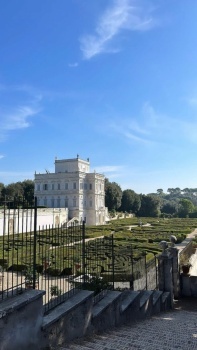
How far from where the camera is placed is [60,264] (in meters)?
11.9

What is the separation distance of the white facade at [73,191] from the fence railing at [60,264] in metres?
40.6

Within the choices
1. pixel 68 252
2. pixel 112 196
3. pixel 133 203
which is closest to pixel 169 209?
pixel 133 203

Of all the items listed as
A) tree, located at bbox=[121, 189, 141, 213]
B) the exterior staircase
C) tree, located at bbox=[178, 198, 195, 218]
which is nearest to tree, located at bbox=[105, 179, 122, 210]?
tree, located at bbox=[121, 189, 141, 213]

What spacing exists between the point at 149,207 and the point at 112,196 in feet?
57.0

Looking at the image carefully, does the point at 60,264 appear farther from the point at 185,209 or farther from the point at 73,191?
the point at 185,209

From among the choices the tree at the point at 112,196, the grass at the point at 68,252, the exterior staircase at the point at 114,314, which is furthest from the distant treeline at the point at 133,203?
the exterior staircase at the point at 114,314

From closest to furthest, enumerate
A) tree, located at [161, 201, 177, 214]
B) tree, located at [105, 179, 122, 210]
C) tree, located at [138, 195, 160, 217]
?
tree, located at [105, 179, 122, 210] → tree, located at [138, 195, 160, 217] → tree, located at [161, 201, 177, 214]

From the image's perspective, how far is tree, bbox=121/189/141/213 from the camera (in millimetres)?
85062

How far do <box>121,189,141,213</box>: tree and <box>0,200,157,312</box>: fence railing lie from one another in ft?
207

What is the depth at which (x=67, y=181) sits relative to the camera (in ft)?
206

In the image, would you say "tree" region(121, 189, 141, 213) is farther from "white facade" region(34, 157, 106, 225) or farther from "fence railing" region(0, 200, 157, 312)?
"fence railing" region(0, 200, 157, 312)

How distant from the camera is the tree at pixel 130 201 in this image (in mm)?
85062

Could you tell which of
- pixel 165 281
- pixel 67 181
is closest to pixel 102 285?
pixel 165 281

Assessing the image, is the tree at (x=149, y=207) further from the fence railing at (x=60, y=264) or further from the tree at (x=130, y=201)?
the fence railing at (x=60, y=264)
